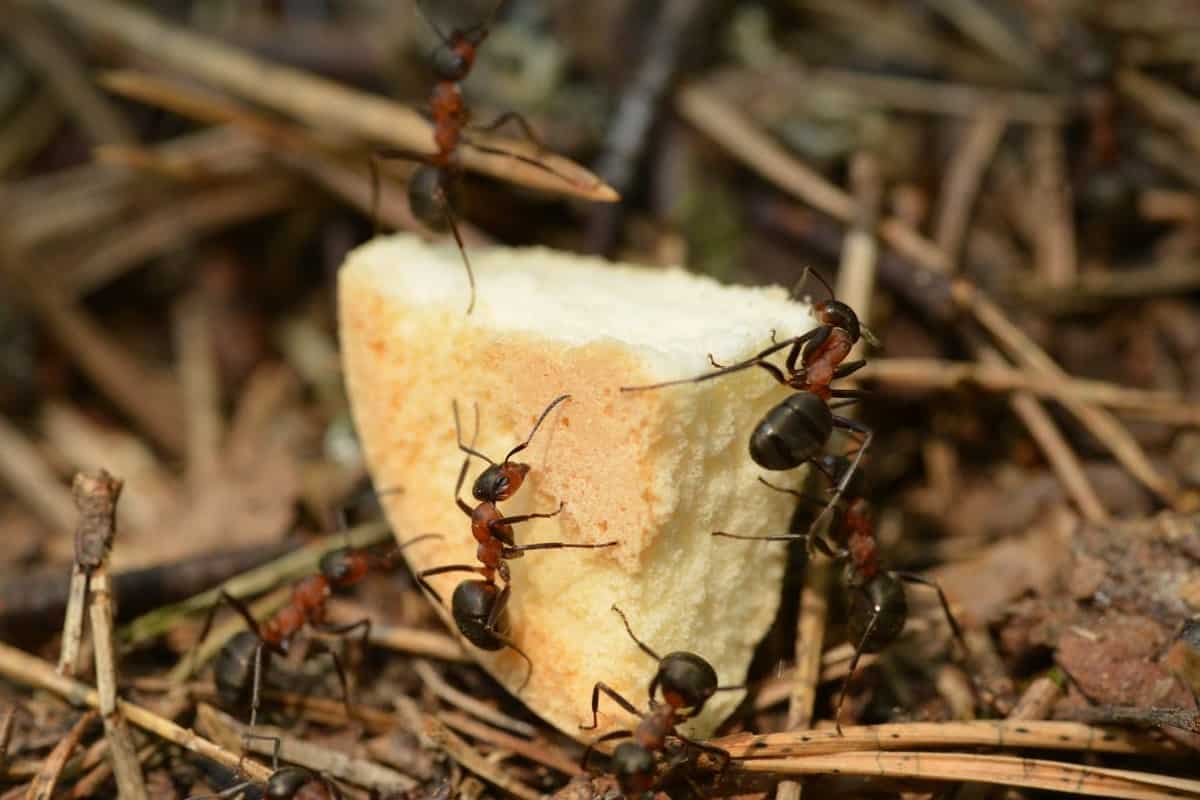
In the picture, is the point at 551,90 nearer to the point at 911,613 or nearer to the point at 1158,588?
the point at 911,613

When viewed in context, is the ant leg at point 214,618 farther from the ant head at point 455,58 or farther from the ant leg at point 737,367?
the ant head at point 455,58

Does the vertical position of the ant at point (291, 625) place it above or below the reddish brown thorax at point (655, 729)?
above

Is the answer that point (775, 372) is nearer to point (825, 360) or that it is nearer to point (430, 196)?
point (825, 360)

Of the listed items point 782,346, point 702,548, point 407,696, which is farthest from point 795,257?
point 407,696

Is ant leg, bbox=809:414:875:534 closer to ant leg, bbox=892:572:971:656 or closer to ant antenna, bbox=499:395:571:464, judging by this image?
ant leg, bbox=892:572:971:656

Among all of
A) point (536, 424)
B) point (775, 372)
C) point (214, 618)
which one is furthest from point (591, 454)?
point (214, 618)

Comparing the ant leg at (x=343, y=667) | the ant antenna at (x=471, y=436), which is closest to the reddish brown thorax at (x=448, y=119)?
the ant antenna at (x=471, y=436)
